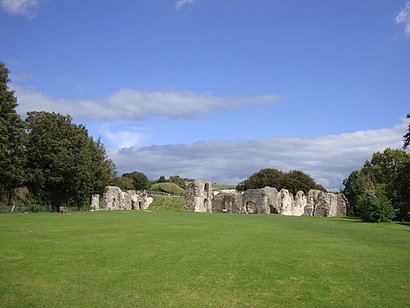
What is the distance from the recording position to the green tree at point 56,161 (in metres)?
40.9

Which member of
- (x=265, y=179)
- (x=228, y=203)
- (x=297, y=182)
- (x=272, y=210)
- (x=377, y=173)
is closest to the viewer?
(x=272, y=210)

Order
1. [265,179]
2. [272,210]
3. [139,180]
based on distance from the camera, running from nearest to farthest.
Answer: [272,210] → [265,179] → [139,180]

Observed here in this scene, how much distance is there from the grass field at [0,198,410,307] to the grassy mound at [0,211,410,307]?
24mm

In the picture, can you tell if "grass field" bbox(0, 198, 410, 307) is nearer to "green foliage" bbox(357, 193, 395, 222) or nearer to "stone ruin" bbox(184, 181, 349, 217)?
"green foliage" bbox(357, 193, 395, 222)

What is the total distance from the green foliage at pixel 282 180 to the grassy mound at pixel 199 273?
236 ft

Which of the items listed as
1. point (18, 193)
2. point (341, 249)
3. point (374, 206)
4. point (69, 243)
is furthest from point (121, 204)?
point (341, 249)

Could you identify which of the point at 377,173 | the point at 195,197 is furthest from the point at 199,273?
the point at 377,173

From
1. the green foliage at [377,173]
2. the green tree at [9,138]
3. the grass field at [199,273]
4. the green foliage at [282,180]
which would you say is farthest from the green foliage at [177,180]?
the grass field at [199,273]

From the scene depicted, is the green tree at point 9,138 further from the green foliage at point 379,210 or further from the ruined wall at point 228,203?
the green foliage at point 379,210

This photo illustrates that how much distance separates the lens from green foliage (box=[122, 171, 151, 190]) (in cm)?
10931

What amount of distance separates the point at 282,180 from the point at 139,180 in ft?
135

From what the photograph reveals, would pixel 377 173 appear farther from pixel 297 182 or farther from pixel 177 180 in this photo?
pixel 177 180

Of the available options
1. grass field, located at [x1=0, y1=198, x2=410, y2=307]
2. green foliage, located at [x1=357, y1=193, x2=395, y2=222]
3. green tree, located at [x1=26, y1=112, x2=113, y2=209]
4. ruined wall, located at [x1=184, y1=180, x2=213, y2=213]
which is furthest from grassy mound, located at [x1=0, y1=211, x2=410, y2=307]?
ruined wall, located at [x1=184, y1=180, x2=213, y2=213]

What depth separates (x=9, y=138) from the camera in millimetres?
35625
